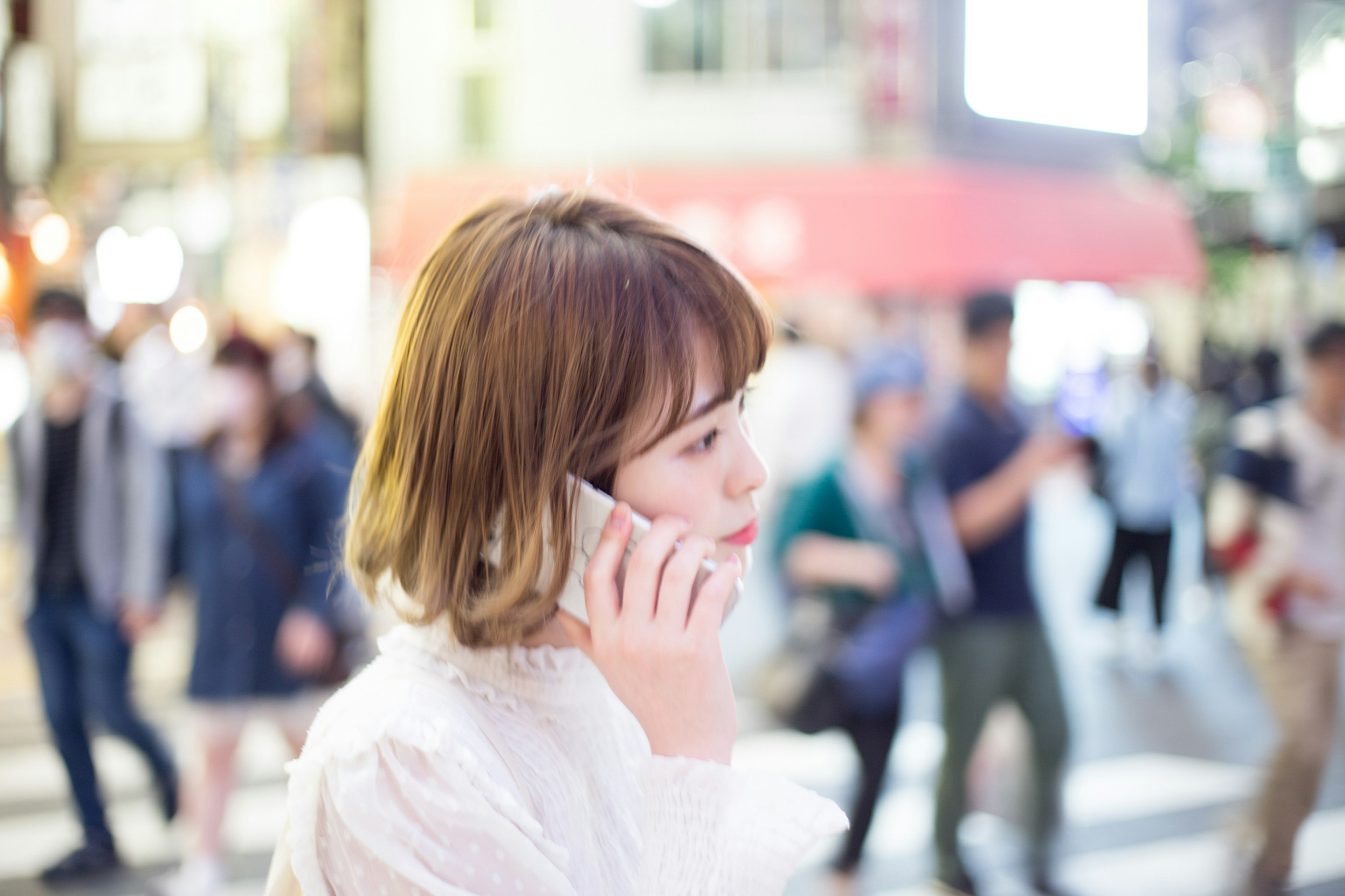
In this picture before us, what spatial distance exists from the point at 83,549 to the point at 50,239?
60.2ft

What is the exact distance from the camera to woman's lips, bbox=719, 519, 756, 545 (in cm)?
131

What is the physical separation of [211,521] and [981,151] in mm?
3673

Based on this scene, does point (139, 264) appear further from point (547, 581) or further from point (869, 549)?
point (547, 581)

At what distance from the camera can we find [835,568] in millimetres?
3623

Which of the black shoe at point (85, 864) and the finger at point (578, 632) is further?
the black shoe at point (85, 864)

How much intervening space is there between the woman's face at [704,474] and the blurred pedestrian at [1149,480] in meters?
6.33

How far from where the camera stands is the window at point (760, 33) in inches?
627

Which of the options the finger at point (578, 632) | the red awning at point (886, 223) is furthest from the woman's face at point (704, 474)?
the red awning at point (886, 223)

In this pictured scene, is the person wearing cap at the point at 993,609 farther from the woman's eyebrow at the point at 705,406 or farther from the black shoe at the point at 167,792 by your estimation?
the black shoe at the point at 167,792

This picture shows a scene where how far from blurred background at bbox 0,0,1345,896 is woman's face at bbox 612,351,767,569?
0.39 meters

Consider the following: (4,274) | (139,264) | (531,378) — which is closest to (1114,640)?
(531,378)

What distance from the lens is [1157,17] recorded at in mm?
6074

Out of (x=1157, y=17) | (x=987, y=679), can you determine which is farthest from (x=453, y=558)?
(x=1157, y=17)

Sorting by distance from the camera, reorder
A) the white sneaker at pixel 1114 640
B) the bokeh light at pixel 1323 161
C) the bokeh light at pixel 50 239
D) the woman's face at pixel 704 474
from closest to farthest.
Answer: the woman's face at pixel 704 474 < the white sneaker at pixel 1114 640 < the bokeh light at pixel 50 239 < the bokeh light at pixel 1323 161
